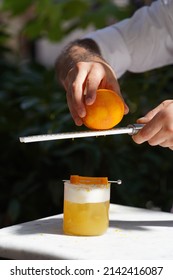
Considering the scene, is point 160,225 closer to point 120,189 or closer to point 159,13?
point 159,13

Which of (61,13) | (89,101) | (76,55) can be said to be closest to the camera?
(89,101)

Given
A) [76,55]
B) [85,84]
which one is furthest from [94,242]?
[76,55]

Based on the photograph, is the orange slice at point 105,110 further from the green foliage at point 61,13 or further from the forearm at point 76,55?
the green foliage at point 61,13

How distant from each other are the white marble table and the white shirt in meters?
Answer: 0.61

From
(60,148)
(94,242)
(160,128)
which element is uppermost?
(160,128)

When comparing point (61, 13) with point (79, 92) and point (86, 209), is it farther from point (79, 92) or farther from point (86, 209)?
point (86, 209)

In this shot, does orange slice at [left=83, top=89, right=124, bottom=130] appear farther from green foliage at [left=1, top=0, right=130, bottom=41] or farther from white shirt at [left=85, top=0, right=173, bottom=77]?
green foliage at [left=1, top=0, right=130, bottom=41]

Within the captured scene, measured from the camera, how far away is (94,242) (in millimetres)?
1195

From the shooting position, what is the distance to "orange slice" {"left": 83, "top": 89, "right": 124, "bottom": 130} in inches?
50.8

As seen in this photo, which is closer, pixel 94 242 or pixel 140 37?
pixel 94 242

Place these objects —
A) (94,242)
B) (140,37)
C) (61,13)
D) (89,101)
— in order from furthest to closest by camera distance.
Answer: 1. (61,13)
2. (140,37)
3. (89,101)
4. (94,242)

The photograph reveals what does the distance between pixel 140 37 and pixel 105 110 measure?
607 mm

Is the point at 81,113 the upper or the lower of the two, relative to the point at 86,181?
upper

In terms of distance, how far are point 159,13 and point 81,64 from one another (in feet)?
1.53
